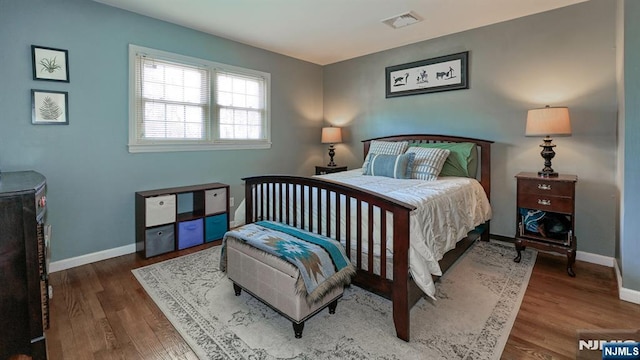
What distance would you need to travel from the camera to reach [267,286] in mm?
1944

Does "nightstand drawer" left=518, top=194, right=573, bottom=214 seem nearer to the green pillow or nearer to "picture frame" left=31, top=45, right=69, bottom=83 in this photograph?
the green pillow

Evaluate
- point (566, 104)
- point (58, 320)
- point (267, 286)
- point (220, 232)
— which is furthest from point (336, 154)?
point (58, 320)

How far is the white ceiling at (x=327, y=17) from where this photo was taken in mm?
2971

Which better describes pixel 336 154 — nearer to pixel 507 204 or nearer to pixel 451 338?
pixel 507 204

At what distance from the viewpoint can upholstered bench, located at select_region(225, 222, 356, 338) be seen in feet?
5.84

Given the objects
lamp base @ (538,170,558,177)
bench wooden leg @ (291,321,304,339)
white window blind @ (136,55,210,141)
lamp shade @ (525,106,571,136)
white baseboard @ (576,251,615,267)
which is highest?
white window blind @ (136,55,210,141)

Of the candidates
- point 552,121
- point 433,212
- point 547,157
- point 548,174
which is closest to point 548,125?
point 552,121

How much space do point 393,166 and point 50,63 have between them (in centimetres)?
329

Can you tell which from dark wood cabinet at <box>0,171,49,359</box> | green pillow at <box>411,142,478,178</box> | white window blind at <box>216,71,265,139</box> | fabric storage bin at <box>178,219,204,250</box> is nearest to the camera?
dark wood cabinet at <box>0,171,49,359</box>

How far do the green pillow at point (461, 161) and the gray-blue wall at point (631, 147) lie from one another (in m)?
1.35

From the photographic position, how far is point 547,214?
2969 mm

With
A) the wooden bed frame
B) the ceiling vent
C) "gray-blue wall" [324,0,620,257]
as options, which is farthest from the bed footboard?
"gray-blue wall" [324,0,620,257]

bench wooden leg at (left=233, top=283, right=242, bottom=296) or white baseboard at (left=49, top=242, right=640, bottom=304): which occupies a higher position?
white baseboard at (left=49, top=242, right=640, bottom=304)

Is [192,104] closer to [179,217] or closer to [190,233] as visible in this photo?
[179,217]
